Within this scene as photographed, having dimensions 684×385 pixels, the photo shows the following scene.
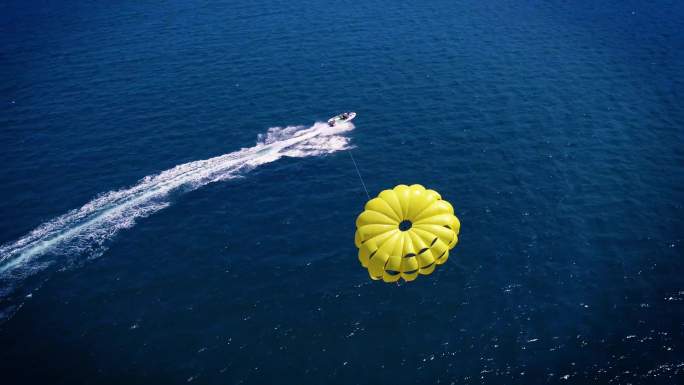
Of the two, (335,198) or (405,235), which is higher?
(405,235)

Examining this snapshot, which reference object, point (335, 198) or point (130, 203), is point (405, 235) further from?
point (130, 203)

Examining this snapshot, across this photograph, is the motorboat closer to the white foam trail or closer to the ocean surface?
the white foam trail

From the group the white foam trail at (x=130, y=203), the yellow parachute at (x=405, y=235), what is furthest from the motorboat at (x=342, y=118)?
the yellow parachute at (x=405, y=235)

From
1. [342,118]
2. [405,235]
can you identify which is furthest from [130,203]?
[405,235]

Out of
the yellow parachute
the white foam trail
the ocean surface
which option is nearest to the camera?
the yellow parachute

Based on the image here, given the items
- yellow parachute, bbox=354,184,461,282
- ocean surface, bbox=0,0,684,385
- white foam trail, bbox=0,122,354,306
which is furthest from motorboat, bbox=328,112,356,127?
yellow parachute, bbox=354,184,461,282

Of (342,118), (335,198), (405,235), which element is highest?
(342,118)
